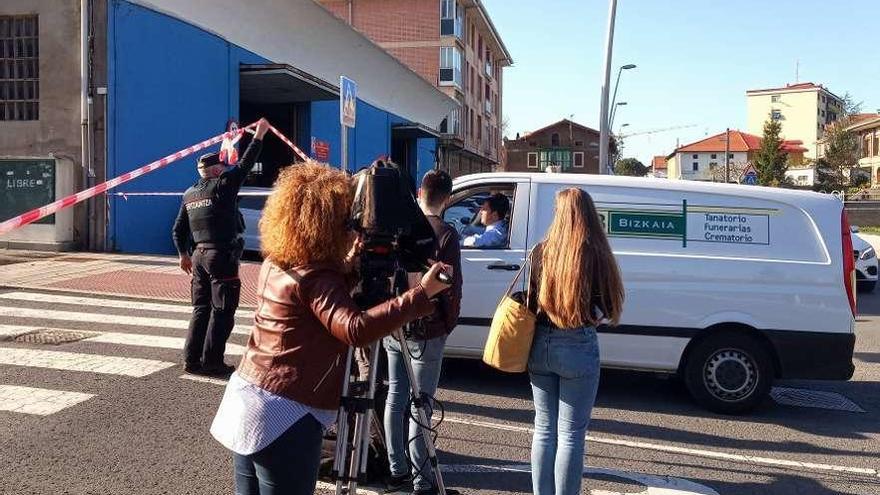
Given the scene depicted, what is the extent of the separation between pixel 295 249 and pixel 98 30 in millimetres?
14507

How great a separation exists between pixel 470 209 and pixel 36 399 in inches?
162

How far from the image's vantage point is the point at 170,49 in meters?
16.8

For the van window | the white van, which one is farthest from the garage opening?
the white van

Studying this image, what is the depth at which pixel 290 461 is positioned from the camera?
2439mm

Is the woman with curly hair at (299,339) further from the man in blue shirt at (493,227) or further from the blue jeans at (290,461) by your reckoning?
the man in blue shirt at (493,227)

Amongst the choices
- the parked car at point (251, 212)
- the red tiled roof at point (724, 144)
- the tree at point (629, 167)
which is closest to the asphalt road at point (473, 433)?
the parked car at point (251, 212)

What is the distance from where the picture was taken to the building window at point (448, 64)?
4634 centimetres

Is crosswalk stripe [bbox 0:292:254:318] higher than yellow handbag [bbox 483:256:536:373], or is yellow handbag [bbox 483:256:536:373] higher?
yellow handbag [bbox 483:256:536:373]

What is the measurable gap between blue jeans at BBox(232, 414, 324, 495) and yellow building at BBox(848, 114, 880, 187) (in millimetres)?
74462

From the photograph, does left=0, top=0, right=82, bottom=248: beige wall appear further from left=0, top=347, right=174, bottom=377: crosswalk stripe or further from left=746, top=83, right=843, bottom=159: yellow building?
left=746, top=83, right=843, bottom=159: yellow building

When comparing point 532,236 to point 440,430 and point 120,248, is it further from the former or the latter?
point 120,248

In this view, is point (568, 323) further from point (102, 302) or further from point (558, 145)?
point (558, 145)


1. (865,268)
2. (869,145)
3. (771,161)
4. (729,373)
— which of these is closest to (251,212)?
(729,373)

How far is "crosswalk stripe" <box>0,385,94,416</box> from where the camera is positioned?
5395 mm
